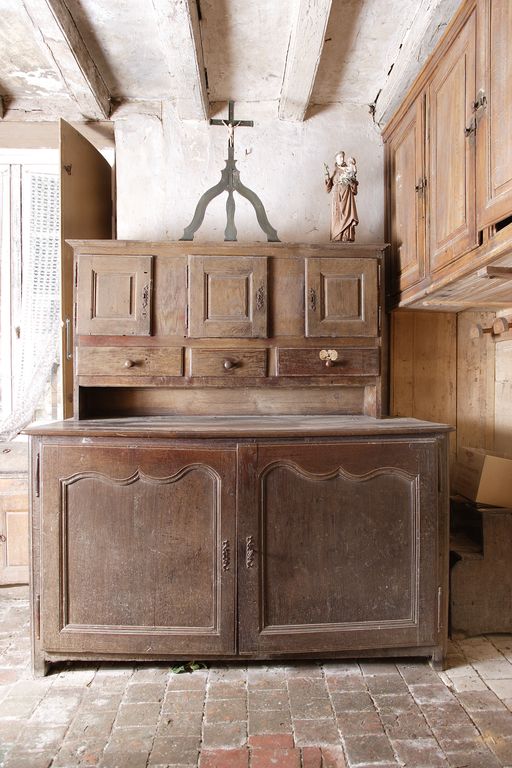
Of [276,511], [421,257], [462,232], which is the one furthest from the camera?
[421,257]

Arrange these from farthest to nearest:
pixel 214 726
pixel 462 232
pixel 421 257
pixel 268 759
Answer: pixel 421 257, pixel 462 232, pixel 214 726, pixel 268 759

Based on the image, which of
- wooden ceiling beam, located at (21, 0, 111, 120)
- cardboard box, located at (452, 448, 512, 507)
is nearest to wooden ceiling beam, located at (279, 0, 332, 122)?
wooden ceiling beam, located at (21, 0, 111, 120)

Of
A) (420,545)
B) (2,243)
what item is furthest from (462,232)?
(2,243)

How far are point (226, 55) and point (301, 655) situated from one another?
2.79 metres

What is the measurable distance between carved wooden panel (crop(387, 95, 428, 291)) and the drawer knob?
504 mm

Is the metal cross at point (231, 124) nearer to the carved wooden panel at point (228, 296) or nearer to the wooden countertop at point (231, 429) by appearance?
the carved wooden panel at point (228, 296)

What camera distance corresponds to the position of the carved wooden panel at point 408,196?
81.3 inches

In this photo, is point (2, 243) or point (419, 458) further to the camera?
point (2, 243)

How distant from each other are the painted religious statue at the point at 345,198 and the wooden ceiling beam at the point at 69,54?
1302mm

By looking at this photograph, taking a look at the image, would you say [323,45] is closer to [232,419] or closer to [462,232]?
[462,232]

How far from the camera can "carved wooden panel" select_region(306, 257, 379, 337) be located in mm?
2121

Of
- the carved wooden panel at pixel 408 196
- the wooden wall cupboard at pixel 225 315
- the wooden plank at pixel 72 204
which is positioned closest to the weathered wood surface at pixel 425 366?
the carved wooden panel at pixel 408 196

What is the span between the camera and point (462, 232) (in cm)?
173

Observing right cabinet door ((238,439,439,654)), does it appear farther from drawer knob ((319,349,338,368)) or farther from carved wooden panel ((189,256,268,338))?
carved wooden panel ((189,256,268,338))
